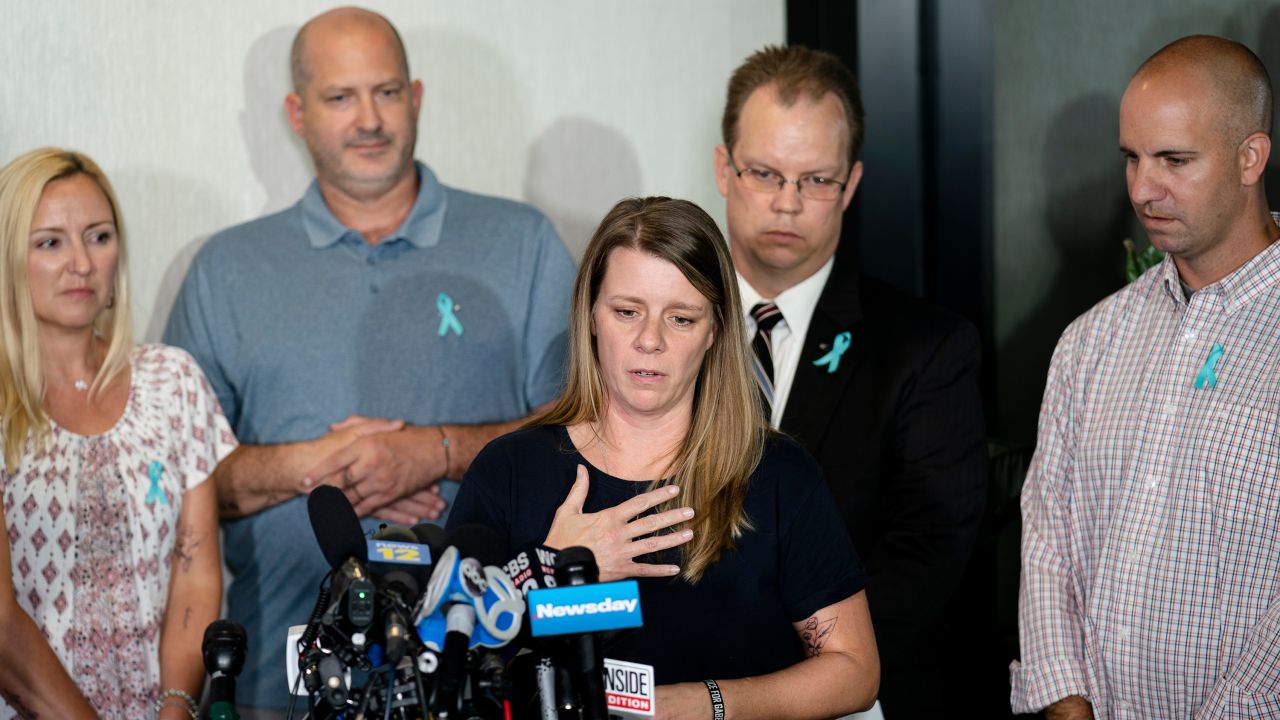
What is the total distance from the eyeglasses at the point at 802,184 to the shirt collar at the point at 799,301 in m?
0.19

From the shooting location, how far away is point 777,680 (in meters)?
2.13

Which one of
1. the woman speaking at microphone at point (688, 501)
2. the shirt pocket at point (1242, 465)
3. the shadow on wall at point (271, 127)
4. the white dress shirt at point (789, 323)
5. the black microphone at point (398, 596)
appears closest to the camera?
the black microphone at point (398, 596)

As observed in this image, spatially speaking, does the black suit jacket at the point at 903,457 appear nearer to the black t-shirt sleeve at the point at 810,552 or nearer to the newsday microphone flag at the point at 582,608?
the black t-shirt sleeve at the point at 810,552

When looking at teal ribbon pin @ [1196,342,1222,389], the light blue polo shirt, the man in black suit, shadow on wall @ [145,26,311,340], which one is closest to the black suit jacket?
the man in black suit

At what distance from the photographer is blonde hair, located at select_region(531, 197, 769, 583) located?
221 centimetres

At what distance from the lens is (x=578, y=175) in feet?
13.6

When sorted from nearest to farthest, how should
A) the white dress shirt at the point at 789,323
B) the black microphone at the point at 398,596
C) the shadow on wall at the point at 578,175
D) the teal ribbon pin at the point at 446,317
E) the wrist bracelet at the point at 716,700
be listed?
1. the black microphone at the point at 398,596
2. the wrist bracelet at the point at 716,700
3. the white dress shirt at the point at 789,323
4. the teal ribbon pin at the point at 446,317
5. the shadow on wall at the point at 578,175

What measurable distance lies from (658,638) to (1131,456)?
112 cm

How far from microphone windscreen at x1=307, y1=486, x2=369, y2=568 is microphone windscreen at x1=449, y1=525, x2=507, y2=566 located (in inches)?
4.7

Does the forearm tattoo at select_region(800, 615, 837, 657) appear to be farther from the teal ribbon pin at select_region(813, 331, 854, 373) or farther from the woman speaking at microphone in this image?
the teal ribbon pin at select_region(813, 331, 854, 373)

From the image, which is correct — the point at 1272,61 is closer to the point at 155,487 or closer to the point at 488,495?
the point at 488,495

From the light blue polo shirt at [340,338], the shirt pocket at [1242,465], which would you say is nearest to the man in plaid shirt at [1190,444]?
the shirt pocket at [1242,465]

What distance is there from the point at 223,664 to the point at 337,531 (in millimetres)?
242

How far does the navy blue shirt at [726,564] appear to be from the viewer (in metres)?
2.17
